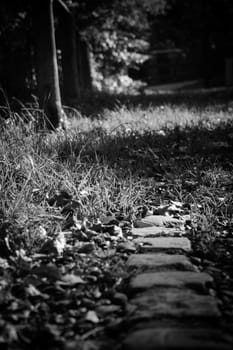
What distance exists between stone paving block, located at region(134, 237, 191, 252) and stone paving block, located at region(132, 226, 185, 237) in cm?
9

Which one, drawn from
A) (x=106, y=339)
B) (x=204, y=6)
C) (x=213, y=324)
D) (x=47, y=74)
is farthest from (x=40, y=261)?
(x=204, y=6)

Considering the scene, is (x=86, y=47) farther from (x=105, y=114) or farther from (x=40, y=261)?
(x=40, y=261)

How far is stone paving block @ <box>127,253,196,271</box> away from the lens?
2062mm

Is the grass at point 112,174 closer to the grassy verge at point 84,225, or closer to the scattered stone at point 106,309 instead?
the grassy verge at point 84,225

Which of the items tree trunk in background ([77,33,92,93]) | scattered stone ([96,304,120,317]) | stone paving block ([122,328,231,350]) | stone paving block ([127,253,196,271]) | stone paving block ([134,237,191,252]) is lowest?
stone paving block ([134,237,191,252])

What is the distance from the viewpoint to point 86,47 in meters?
11.9

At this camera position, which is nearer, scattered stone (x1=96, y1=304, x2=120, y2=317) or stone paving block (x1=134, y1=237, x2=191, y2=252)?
scattered stone (x1=96, y1=304, x2=120, y2=317)

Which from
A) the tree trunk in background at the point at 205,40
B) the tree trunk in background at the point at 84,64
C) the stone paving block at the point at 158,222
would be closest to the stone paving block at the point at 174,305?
the stone paving block at the point at 158,222

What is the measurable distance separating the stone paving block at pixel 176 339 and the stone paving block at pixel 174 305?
0.11m

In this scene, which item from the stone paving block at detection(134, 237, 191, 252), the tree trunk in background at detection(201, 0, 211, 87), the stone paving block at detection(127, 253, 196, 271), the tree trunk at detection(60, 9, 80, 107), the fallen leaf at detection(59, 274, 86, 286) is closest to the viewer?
the fallen leaf at detection(59, 274, 86, 286)

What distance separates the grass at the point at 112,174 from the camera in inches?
107

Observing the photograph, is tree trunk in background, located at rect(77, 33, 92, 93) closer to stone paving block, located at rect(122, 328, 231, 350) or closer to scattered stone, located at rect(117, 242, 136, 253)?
scattered stone, located at rect(117, 242, 136, 253)

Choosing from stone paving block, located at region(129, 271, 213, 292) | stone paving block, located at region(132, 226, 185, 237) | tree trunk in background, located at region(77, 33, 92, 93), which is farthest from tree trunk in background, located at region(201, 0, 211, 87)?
stone paving block, located at region(129, 271, 213, 292)

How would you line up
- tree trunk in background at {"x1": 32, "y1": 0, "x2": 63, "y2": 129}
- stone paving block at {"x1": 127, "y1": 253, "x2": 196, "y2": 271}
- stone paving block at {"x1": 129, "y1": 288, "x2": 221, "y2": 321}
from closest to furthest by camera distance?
stone paving block at {"x1": 129, "y1": 288, "x2": 221, "y2": 321} → stone paving block at {"x1": 127, "y1": 253, "x2": 196, "y2": 271} → tree trunk in background at {"x1": 32, "y1": 0, "x2": 63, "y2": 129}
